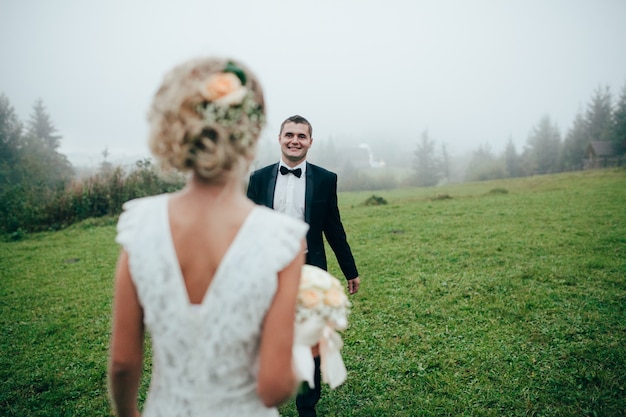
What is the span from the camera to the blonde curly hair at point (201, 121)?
131 cm

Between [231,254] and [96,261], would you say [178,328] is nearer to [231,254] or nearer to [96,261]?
[231,254]

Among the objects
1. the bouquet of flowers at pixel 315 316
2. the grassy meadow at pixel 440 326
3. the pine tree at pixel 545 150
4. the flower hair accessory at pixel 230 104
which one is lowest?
the grassy meadow at pixel 440 326

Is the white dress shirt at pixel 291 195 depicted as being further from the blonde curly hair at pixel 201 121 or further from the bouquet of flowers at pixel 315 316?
the blonde curly hair at pixel 201 121

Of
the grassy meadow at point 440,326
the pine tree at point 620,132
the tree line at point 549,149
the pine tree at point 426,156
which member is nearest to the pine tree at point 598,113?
the tree line at point 549,149

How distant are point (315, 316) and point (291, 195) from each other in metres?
2.47

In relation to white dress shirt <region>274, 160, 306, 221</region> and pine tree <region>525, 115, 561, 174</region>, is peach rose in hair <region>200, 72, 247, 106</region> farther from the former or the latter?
pine tree <region>525, 115, 561, 174</region>

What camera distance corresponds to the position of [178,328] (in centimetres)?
149

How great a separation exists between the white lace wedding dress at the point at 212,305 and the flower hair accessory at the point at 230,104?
320 mm

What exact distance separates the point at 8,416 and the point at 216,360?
15.5 ft

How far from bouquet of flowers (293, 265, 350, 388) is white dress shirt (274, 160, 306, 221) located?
2.21 meters

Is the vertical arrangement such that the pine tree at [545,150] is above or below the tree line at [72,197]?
above

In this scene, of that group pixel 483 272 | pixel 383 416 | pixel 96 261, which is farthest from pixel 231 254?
pixel 96 261

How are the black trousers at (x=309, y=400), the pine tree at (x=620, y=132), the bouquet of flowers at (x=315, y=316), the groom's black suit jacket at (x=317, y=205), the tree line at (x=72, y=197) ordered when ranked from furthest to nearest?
the pine tree at (x=620, y=132)
the tree line at (x=72, y=197)
the groom's black suit jacket at (x=317, y=205)
the black trousers at (x=309, y=400)
the bouquet of flowers at (x=315, y=316)

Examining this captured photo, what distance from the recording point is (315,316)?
5.34 feet
